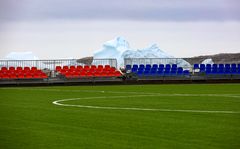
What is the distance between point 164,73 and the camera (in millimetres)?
47500

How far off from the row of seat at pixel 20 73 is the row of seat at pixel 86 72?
5.75ft

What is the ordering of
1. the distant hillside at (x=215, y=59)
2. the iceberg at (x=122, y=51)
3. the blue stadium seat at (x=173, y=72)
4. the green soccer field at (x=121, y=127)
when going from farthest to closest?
the iceberg at (x=122, y=51), the distant hillside at (x=215, y=59), the blue stadium seat at (x=173, y=72), the green soccer field at (x=121, y=127)

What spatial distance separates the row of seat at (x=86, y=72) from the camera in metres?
45.8

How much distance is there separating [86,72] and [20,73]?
15.9 ft

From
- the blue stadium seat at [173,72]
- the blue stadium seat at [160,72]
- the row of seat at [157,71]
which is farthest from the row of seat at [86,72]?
the blue stadium seat at [173,72]

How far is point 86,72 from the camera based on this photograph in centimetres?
4619

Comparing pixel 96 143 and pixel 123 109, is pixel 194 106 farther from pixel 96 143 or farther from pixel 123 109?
pixel 96 143

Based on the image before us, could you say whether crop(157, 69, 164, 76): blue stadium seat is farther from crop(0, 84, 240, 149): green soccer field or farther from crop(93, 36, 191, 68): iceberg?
crop(0, 84, 240, 149): green soccer field

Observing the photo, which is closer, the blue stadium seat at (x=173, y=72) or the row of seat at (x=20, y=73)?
the row of seat at (x=20, y=73)

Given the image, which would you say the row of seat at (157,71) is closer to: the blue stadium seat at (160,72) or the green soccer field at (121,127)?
the blue stadium seat at (160,72)

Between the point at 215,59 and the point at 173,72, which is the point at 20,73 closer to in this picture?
the point at 173,72

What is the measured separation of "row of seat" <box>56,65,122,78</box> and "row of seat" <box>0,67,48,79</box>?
175 centimetres

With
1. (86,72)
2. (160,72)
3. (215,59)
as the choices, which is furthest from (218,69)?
(215,59)

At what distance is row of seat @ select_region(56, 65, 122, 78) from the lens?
45.8m
